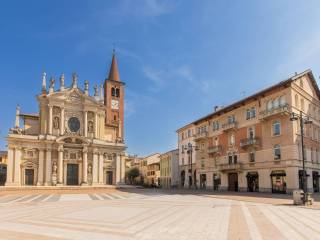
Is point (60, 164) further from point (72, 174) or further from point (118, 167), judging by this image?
point (118, 167)

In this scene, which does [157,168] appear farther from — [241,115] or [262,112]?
[262,112]

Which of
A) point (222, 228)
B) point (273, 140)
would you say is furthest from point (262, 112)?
point (222, 228)

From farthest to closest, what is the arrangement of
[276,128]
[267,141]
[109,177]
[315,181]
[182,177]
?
[182,177] < [109,177] < [315,181] < [267,141] < [276,128]

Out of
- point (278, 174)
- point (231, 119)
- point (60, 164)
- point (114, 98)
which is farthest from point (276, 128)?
point (114, 98)

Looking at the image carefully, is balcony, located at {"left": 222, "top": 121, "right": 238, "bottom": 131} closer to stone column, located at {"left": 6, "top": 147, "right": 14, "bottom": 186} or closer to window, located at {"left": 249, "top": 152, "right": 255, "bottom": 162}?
window, located at {"left": 249, "top": 152, "right": 255, "bottom": 162}

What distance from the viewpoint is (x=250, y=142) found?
40719mm

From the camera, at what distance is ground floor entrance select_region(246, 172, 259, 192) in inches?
1595

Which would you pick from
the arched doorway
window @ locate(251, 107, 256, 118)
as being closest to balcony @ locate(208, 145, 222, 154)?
window @ locate(251, 107, 256, 118)

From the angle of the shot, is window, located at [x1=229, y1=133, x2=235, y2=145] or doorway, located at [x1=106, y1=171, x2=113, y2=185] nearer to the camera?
window, located at [x1=229, y1=133, x2=235, y2=145]

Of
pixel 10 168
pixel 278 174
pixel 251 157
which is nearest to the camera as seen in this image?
pixel 278 174

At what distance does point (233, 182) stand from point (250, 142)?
7966 mm

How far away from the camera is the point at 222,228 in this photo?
11.0 meters

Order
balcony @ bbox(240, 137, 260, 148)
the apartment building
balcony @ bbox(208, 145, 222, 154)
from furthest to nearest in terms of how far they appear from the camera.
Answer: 1. the apartment building
2. balcony @ bbox(208, 145, 222, 154)
3. balcony @ bbox(240, 137, 260, 148)

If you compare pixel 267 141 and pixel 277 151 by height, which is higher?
pixel 267 141
